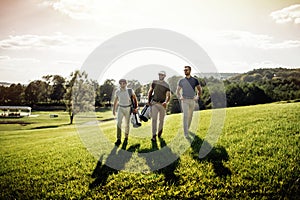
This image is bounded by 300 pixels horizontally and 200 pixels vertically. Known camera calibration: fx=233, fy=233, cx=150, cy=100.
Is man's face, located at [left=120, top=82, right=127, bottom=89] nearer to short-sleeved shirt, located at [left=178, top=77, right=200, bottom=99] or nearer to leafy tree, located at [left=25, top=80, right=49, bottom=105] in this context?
short-sleeved shirt, located at [left=178, top=77, right=200, bottom=99]

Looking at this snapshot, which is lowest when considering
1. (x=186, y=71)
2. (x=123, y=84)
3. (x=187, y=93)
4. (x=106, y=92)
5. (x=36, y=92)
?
(x=187, y=93)

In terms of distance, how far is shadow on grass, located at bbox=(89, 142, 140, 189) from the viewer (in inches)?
279

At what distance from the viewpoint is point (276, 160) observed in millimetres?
7082

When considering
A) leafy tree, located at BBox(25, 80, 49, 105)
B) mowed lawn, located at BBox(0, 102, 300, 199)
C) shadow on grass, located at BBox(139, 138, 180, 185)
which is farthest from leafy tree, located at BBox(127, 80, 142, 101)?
leafy tree, located at BBox(25, 80, 49, 105)

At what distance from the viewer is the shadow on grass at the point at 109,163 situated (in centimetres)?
709

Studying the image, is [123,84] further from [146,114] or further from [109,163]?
[109,163]

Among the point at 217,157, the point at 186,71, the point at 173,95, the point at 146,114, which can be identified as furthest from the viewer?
the point at 173,95

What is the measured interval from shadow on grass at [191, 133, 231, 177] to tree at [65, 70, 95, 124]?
4524cm

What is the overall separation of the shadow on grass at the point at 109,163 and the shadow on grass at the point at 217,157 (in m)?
2.40

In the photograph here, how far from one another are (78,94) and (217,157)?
48057mm

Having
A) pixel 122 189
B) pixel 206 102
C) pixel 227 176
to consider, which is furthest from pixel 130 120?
pixel 206 102

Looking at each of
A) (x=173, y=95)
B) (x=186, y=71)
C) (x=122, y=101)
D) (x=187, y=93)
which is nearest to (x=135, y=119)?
(x=122, y=101)

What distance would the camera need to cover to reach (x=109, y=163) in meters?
8.34

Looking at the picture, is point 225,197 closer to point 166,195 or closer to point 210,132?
point 166,195
